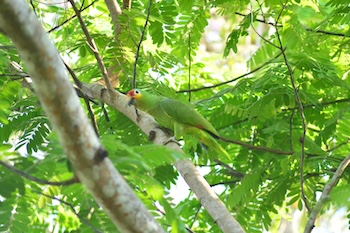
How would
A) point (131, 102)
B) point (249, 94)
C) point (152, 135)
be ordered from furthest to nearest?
point (249, 94)
point (131, 102)
point (152, 135)

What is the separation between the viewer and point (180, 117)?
472 centimetres


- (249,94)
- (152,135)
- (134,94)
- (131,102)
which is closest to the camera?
(152,135)

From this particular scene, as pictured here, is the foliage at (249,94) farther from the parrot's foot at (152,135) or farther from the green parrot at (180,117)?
the parrot's foot at (152,135)

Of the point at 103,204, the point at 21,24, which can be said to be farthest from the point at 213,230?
the point at 21,24

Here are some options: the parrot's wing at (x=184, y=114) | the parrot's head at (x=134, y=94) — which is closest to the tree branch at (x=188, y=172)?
the parrot's head at (x=134, y=94)

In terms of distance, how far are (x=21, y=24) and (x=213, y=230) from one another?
11.9 ft

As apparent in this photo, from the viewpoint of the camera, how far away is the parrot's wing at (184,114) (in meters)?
4.65

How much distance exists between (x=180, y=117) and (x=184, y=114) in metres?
0.04

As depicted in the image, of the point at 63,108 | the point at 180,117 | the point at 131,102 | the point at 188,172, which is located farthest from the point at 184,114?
the point at 63,108

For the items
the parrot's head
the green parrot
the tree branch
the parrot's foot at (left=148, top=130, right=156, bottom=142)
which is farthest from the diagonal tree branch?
the green parrot

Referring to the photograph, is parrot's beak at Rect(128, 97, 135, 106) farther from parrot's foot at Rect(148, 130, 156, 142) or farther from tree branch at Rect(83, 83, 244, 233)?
parrot's foot at Rect(148, 130, 156, 142)

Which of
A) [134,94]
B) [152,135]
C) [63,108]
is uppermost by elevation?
[134,94]

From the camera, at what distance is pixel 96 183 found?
1.84 m

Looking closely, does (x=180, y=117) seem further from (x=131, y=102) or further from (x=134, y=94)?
(x=131, y=102)
